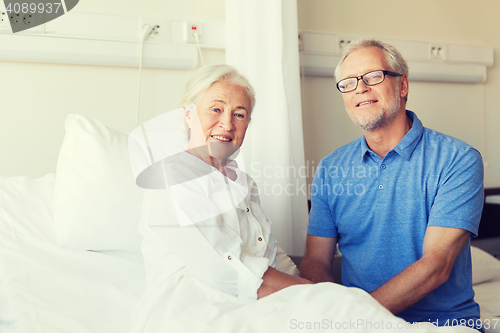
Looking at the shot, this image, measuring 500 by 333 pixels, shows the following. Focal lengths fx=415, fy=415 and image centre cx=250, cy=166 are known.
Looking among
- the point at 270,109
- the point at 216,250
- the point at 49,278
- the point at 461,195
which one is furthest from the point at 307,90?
the point at 49,278

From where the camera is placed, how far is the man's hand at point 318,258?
1.30m

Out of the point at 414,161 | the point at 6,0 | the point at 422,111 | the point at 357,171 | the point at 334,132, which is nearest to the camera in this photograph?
the point at 414,161

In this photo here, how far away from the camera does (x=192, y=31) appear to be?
5.69ft

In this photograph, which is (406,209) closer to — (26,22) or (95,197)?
(95,197)

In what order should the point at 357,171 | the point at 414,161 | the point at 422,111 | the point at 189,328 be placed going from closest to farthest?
the point at 189,328 → the point at 414,161 → the point at 357,171 → the point at 422,111

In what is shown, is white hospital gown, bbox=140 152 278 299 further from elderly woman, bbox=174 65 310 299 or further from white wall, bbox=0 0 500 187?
white wall, bbox=0 0 500 187

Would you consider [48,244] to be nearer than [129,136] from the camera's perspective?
Yes

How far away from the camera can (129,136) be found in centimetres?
137

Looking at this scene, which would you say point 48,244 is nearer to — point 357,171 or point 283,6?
point 357,171

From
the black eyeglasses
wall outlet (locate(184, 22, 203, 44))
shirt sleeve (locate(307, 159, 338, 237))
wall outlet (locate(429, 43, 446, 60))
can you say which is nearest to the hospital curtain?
wall outlet (locate(184, 22, 203, 44))

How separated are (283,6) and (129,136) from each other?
0.86 metres

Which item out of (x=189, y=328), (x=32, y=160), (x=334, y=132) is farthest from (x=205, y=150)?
(x=334, y=132)

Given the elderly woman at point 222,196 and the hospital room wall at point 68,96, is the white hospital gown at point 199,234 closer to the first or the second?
the elderly woman at point 222,196

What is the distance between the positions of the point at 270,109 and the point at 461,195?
2.63 feet
